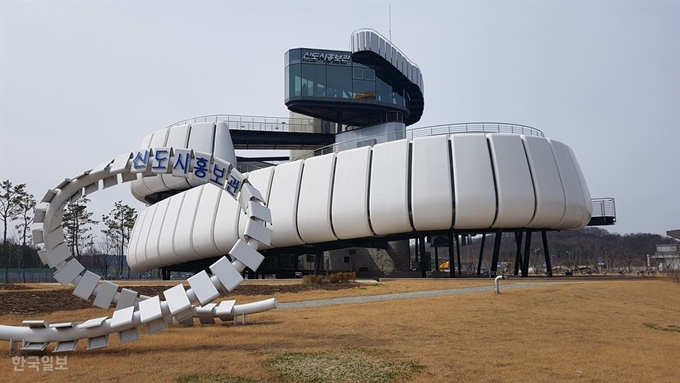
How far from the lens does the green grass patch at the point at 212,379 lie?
9.95m

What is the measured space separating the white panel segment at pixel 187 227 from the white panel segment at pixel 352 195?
14.4m

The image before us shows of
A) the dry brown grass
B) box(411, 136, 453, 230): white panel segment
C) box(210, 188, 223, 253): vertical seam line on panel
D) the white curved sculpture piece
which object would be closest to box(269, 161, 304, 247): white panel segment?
box(210, 188, 223, 253): vertical seam line on panel

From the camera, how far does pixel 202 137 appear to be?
184 ft

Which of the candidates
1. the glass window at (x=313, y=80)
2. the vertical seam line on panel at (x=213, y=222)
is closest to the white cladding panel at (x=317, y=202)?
the vertical seam line on panel at (x=213, y=222)

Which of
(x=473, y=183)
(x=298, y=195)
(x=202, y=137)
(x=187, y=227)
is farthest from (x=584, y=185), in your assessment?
(x=202, y=137)

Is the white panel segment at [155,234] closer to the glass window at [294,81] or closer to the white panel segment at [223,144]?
the white panel segment at [223,144]

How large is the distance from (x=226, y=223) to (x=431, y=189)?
16.9m

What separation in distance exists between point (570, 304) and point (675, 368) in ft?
32.5

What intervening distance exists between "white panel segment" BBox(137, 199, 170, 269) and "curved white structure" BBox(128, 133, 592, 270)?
1262 cm

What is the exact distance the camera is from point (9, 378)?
10.5 metres

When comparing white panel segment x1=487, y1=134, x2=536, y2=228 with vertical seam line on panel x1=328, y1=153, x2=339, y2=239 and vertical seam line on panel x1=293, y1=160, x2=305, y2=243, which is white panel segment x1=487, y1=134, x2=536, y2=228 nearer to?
vertical seam line on panel x1=328, y1=153, x2=339, y2=239

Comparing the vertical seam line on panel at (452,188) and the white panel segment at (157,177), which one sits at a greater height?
the white panel segment at (157,177)

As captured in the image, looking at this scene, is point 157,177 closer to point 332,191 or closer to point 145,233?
point 145,233

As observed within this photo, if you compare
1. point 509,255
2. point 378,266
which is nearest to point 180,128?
point 378,266
